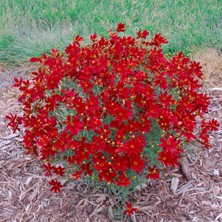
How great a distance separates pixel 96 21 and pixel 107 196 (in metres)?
2.71

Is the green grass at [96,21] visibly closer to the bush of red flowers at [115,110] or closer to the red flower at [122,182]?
the bush of red flowers at [115,110]

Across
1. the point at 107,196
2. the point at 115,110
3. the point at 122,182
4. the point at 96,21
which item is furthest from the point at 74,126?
the point at 96,21

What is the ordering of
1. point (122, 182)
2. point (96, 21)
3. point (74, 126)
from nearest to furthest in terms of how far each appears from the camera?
point (74, 126) < point (122, 182) < point (96, 21)

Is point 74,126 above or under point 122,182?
above

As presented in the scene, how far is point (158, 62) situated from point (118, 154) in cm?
62

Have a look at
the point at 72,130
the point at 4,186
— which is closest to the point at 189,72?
the point at 72,130

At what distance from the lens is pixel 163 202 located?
2.90m

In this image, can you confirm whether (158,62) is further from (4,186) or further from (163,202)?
(4,186)

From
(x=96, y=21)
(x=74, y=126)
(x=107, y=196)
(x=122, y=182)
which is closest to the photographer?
(x=74, y=126)

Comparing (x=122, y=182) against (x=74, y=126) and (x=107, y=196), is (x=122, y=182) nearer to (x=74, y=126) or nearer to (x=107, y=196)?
(x=74, y=126)

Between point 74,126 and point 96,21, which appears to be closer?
point 74,126

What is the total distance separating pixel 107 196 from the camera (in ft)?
9.52

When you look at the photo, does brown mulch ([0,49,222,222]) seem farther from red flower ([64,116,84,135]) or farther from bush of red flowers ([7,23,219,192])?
red flower ([64,116,84,135])

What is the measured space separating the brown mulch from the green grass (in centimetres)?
158
